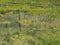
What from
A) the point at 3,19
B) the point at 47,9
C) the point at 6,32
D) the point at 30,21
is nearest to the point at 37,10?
the point at 47,9

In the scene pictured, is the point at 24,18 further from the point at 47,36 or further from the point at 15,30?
the point at 47,36

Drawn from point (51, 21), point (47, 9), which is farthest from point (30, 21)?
point (47, 9)

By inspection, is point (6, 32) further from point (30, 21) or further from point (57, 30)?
point (57, 30)

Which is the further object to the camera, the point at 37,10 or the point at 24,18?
the point at 37,10

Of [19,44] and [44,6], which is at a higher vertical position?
[44,6]

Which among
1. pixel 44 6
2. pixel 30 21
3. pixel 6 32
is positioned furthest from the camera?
pixel 44 6

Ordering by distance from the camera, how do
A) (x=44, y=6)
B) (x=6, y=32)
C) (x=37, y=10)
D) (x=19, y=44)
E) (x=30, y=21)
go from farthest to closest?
(x=44, y=6)
(x=37, y=10)
(x=30, y=21)
(x=6, y=32)
(x=19, y=44)
